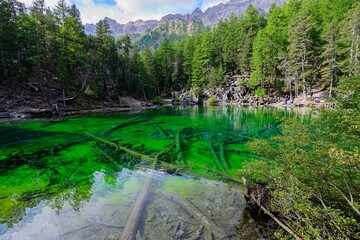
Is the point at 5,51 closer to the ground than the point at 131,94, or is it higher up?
higher up

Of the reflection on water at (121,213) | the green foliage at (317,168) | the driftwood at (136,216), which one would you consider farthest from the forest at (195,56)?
the driftwood at (136,216)

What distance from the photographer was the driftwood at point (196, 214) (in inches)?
198

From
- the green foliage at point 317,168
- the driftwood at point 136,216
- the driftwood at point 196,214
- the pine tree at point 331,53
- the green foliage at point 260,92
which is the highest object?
the pine tree at point 331,53

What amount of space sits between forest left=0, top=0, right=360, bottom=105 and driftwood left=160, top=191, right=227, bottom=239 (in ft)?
68.9

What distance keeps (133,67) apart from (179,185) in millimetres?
47767

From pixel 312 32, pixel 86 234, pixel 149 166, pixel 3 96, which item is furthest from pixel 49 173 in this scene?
pixel 312 32

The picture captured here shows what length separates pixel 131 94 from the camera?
54531 mm

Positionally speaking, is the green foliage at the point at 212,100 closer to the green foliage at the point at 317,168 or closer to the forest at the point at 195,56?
the forest at the point at 195,56

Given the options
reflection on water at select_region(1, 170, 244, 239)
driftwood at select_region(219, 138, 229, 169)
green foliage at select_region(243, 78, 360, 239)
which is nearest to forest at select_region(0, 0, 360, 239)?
green foliage at select_region(243, 78, 360, 239)

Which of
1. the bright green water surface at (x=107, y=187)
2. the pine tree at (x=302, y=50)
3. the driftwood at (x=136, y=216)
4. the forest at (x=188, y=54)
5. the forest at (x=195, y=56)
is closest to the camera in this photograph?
the driftwood at (x=136, y=216)

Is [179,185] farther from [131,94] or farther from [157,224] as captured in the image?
[131,94]

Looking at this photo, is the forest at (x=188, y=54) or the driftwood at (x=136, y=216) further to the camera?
the forest at (x=188, y=54)

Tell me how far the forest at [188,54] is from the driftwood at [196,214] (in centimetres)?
2100

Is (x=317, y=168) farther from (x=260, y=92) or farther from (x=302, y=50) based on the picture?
(x=260, y=92)
